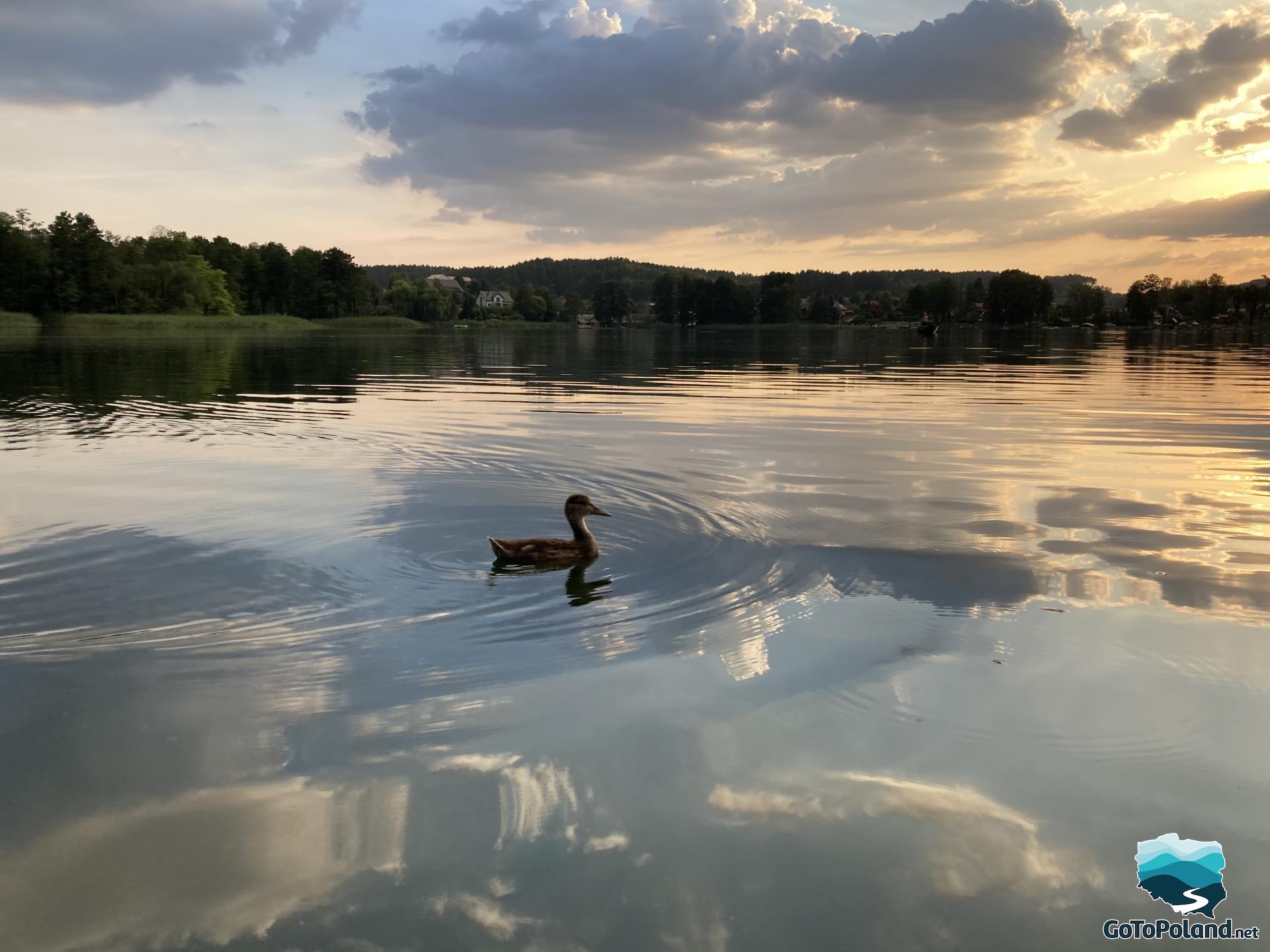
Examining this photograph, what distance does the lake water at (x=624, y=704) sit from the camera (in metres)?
4.70

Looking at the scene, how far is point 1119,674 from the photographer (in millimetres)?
7434

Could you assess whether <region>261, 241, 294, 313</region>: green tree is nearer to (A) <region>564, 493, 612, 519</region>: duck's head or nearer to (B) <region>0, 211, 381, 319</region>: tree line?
(B) <region>0, 211, 381, 319</region>: tree line

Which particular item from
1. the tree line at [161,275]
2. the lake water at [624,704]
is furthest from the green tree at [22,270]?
the lake water at [624,704]

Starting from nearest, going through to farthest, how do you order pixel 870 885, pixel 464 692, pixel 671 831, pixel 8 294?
pixel 870 885, pixel 671 831, pixel 464 692, pixel 8 294

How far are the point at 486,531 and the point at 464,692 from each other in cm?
579

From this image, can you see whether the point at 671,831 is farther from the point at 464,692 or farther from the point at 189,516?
the point at 189,516

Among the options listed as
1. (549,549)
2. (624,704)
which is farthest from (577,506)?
(624,704)

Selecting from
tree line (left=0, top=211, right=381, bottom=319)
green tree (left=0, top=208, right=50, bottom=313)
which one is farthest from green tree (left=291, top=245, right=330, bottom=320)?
green tree (left=0, top=208, right=50, bottom=313)

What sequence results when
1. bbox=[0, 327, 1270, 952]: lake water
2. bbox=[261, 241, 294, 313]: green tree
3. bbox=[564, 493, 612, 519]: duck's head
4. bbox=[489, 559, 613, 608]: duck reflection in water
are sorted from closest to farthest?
bbox=[0, 327, 1270, 952]: lake water, bbox=[489, 559, 613, 608]: duck reflection in water, bbox=[564, 493, 612, 519]: duck's head, bbox=[261, 241, 294, 313]: green tree

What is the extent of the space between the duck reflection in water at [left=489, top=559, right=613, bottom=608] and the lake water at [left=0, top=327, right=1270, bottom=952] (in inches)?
3.6

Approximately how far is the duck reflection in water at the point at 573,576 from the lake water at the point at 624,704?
0.09 m

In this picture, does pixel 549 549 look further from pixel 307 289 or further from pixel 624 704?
pixel 307 289

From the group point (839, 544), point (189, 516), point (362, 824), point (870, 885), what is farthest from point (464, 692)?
point (189, 516)

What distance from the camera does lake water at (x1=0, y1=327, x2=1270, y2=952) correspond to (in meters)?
4.70
